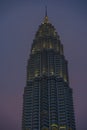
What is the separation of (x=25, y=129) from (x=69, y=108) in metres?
37.0

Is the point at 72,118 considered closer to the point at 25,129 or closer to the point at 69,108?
the point at 69,108

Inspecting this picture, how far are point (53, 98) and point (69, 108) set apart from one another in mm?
14433

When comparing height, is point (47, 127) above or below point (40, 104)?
below

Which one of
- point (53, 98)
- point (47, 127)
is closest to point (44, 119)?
point (47, 127)

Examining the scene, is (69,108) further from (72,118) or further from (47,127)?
(47,127)

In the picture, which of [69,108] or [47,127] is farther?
[69,108]

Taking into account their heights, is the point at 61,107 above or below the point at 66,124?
above

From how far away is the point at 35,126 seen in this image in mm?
187750


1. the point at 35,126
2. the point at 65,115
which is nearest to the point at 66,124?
the point at 65,115

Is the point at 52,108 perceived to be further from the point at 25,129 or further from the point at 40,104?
the point at 25,129

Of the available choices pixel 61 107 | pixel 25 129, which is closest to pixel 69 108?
pixel 61 107

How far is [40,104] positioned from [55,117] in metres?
15.7

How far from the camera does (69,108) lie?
199 meters

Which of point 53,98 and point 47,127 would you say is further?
point 53,98
